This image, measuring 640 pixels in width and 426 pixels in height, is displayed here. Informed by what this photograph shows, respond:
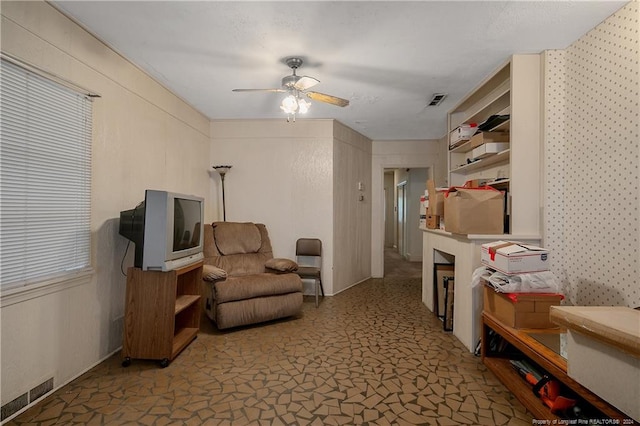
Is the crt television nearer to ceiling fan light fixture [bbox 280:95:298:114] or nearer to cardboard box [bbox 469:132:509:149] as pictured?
ceiling fan light fixture [bbox 280:95:298:114]

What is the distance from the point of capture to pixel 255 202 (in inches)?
163

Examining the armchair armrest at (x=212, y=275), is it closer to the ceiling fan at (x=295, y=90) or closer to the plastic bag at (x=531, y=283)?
the ceiling fan at (x=295, y=90)

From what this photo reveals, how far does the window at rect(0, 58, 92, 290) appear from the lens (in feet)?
5.36

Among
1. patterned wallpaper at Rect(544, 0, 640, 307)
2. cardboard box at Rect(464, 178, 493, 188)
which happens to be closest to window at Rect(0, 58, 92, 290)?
cardboard box at Rect(464, 178, 493, 188)

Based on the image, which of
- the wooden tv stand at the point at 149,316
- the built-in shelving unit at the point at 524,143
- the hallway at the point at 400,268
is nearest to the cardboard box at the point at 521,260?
the built-in shelving unit at the point at 524,143

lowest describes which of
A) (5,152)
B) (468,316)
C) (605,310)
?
(468,316)

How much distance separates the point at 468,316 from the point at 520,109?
1.72 meters

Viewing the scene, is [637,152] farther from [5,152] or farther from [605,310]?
[5,152]

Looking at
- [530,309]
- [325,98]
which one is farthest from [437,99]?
[530,309]

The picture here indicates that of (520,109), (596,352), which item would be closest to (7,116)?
(596,352)

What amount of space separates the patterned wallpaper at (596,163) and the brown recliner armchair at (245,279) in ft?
7.65

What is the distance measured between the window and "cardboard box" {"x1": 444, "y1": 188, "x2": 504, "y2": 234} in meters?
2.76

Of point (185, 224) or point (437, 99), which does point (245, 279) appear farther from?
point (437, 99)

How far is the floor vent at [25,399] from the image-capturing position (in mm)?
1609
